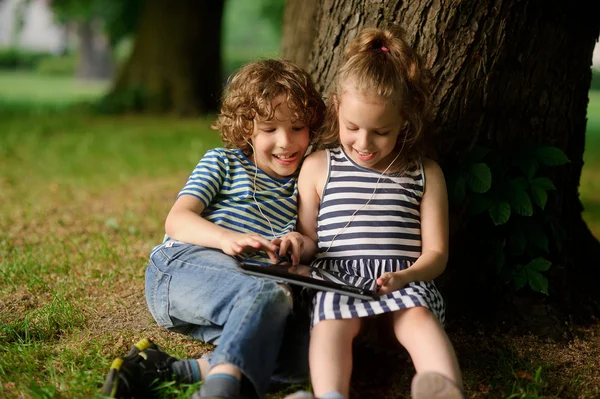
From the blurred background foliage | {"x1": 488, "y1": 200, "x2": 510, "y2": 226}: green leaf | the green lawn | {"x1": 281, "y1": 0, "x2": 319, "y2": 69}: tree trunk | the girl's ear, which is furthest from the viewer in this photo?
the blurred background foliage

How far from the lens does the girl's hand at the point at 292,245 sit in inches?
99.1

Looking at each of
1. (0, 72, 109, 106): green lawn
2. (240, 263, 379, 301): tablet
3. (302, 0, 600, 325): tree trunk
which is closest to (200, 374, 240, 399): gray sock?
(240, 263, 379, 301): tablet

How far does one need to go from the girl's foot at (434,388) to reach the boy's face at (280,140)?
111 centimetres

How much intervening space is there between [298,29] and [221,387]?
424 centimetres

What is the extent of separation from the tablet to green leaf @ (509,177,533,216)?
84 centimetres

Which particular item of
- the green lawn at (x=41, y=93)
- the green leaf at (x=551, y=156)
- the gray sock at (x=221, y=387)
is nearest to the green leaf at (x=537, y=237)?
the green leaf at (x=551, y=156)

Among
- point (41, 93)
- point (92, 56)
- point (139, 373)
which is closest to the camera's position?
point (139, 373)

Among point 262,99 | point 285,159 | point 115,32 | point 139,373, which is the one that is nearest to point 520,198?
point 285,159

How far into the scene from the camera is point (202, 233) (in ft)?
8.53

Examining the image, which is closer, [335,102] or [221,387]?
[221,387]

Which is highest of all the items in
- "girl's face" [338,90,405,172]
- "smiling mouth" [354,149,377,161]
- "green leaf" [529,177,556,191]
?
"girl's face" [338,90,405,172]

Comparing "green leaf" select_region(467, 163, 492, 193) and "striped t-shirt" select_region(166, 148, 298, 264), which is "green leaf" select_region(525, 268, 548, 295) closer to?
"green leaf" select_region(467, 163, 492, 193)

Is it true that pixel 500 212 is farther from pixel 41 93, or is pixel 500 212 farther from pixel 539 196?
pixel 41 93

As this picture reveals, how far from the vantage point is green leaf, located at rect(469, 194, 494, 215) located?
9.83ft
